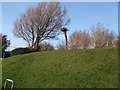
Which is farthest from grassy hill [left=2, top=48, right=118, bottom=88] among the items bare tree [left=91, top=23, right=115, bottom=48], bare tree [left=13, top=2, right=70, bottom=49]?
bare tree [left=91, top=23, right=115, bottom=48]

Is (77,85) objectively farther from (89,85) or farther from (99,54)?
(99,54)

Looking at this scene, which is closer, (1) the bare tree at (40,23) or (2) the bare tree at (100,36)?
(1) the bare tree at (40,23)

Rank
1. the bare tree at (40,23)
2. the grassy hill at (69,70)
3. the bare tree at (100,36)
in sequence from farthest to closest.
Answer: the bare tree at (100,36)
the bare tree at (40,23)
the grassy hill at (69,70)

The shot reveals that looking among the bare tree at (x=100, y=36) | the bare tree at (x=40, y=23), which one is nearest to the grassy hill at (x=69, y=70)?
the bare tree at (x=40, y=23)

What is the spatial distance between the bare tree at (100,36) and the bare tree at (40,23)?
571 centimetres

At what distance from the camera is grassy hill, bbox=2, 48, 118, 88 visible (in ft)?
17.3

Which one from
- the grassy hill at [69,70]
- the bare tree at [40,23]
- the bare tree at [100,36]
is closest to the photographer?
the grassy hill at [69,70]

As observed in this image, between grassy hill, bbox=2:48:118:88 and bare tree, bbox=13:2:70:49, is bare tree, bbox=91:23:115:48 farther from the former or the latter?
grassy hill, bbox=2:48:118:88

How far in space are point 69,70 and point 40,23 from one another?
41.3 feet

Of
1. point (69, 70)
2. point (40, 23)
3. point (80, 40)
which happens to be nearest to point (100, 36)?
point (80, 40)

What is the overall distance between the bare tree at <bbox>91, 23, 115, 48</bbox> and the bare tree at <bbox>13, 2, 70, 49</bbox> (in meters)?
5.71

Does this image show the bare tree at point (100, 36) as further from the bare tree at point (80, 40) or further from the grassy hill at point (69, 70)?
the grassy hill at point (69, 70)

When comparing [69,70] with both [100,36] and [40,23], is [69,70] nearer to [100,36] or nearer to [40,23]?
[40,23]

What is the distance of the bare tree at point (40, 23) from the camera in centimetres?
1742
